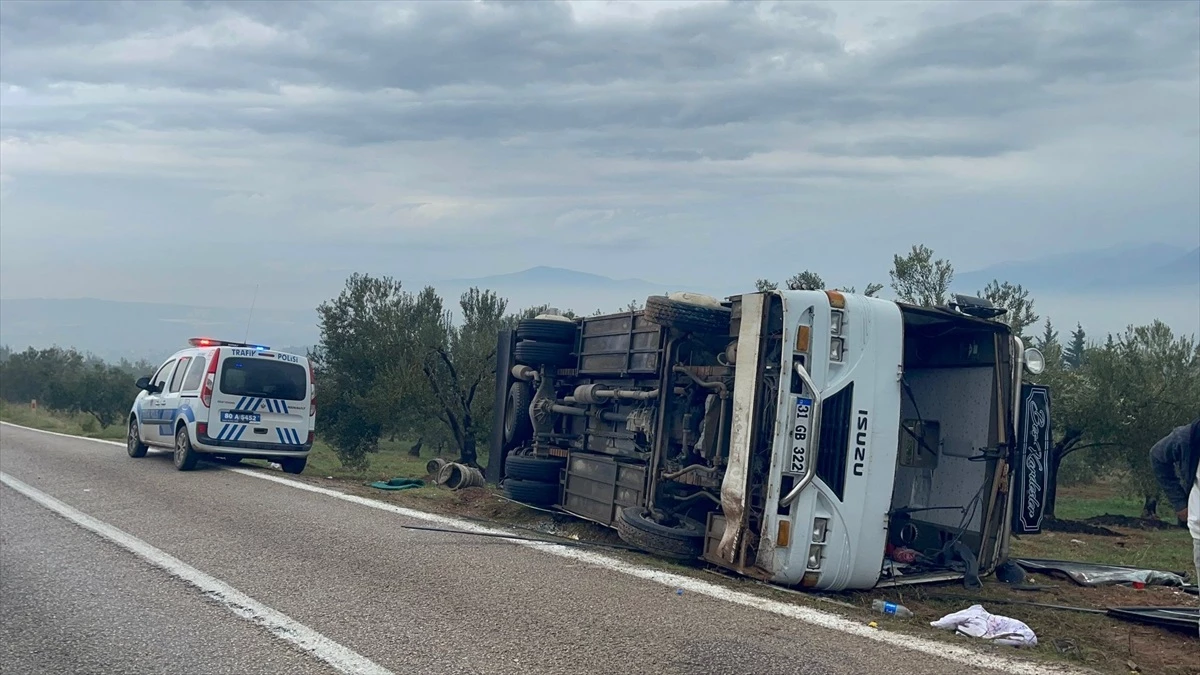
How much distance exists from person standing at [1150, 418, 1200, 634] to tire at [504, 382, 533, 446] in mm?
6227

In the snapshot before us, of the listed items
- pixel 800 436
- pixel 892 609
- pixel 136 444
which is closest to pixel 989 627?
pixel 892 609

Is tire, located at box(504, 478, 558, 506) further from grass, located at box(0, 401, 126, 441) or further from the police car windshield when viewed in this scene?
grass, located at box(0, 401, 126, 441)

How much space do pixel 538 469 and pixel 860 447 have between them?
403 cm

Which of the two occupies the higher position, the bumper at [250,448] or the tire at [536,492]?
the tire at [536,492]

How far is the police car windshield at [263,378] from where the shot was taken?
13.6 m

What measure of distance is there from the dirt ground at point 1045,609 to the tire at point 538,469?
1.53 ft

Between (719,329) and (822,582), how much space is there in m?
2.18

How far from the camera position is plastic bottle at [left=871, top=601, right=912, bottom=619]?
623 cm

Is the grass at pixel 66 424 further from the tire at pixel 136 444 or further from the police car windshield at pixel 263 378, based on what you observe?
the police car windshield at pixel 263 378

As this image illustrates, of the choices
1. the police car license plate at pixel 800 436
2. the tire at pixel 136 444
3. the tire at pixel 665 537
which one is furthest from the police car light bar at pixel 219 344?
the police car license plate at pixel 800 436

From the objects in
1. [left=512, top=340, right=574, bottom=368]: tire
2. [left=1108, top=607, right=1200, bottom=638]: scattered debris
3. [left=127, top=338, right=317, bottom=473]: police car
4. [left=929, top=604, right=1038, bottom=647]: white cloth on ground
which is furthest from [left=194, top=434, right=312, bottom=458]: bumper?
[left=1108, top=607, right=1200, bottom=638]: scattered debris

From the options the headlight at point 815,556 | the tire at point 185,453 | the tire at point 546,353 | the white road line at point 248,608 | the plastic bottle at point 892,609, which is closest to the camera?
the white road line at point 248,608

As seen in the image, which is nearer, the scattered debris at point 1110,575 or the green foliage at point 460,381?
the scattered debris at point 1110,575

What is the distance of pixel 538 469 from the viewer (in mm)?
9969
